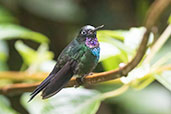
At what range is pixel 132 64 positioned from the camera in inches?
21.9

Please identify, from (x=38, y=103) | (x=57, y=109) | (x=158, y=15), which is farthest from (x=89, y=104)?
(x=158, y=15)

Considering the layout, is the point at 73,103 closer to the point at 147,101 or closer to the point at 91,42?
the point at 91,42

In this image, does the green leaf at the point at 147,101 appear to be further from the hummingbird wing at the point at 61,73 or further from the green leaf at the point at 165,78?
the hummingbird wing at the point at 61,73

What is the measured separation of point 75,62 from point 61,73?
0.05 meters

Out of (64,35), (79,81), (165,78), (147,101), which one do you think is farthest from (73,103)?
(64,35)

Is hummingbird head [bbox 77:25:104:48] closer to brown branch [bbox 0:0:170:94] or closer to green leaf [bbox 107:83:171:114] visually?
brown branch [bbox 0:0:170:94]

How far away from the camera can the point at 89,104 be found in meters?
0.97

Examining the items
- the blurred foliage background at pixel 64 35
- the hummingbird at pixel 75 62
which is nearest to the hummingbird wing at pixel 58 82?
the hummingbird at pixel 75 62

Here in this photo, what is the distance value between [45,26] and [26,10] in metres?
0.21

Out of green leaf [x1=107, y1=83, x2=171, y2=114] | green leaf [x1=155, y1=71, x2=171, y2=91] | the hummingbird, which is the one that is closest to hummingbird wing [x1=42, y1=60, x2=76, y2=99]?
the hummingbird

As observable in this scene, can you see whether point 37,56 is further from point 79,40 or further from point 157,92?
point 157,92

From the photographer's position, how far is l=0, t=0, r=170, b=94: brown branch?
383 mm

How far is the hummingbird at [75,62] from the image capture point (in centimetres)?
48

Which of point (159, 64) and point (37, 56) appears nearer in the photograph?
point (159, 64)
